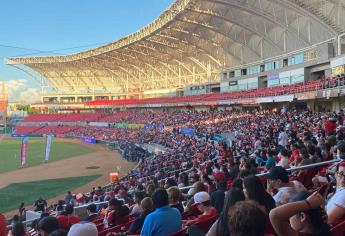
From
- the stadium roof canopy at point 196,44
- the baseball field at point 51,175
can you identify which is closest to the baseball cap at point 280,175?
the baseball field at point 51,175

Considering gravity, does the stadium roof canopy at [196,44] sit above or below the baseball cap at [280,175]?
above

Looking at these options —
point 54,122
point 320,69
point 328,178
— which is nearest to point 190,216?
point 328,178

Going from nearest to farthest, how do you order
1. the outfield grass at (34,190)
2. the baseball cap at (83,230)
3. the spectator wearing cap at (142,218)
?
1. the baseball cap at (83,230)
2. the spectator wearing cap at (142,218)
3. the outfield grass at (34,190)

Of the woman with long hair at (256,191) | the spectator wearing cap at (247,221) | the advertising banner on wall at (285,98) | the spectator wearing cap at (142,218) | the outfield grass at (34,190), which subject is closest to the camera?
the spectator wearing cap at (247,221)

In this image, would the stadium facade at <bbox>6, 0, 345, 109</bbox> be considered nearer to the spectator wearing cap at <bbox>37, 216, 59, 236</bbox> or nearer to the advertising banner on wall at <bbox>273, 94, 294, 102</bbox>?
the advertising banner on wall at <bbox>273, 94, 294, 102</bbox>

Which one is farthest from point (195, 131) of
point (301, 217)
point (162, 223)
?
point (301, 217)

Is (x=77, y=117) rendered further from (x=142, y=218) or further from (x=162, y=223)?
(x=162, y=223)

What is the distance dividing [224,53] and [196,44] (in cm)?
499

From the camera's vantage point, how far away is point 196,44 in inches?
2489

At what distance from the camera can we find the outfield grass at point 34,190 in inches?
944

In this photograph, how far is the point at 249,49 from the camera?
57281 mm

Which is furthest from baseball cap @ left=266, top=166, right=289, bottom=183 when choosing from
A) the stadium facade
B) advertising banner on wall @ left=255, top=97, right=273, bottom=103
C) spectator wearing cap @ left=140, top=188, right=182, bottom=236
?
advertising banner on wall @ left=255, top=97, right=273, bottom=103

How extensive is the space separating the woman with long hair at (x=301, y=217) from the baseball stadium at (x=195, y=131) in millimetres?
11

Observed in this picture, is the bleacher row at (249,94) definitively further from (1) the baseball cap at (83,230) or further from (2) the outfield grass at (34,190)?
(1) the baseball cap at (83,230)
